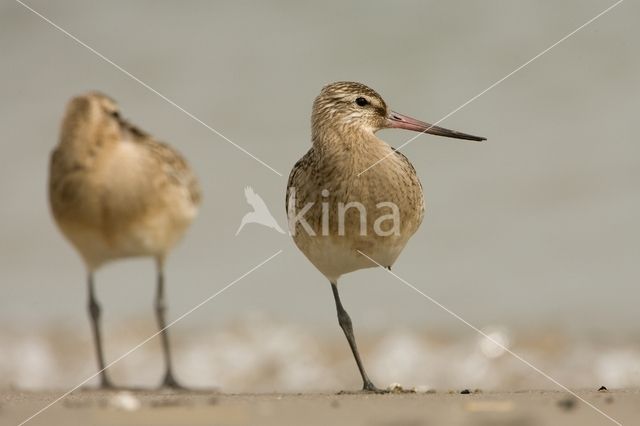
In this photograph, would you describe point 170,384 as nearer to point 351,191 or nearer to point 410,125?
point 351,191

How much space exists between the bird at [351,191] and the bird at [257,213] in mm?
4308

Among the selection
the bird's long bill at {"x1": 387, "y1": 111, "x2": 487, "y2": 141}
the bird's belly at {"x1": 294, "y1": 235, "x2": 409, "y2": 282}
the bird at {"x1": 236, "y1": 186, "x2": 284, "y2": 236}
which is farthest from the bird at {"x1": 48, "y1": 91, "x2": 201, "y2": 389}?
the bird at {"x1": 236, "y1": 186, "x2": 284, "y2": 236}

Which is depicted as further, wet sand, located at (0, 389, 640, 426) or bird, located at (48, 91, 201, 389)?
bird, located at (48, 91, 201, 389)

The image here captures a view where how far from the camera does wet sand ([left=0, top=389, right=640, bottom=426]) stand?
230 inches

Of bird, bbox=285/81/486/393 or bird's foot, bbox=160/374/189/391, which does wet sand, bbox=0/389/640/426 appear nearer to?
bird, bbox=285/81/486/393

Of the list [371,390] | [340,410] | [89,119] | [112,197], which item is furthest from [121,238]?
[340,410]

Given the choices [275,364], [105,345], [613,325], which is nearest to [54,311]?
[105,345]

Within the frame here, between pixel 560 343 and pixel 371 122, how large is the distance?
4.12 meters

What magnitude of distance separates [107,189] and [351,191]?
163 cm

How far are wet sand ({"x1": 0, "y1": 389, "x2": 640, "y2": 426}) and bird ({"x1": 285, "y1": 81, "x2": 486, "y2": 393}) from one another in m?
0.94

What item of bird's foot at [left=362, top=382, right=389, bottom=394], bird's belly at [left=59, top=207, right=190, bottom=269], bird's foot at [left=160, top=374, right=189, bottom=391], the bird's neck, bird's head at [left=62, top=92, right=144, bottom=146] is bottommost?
bird's foot at [left=160, top=374, right=189, bottom=391]

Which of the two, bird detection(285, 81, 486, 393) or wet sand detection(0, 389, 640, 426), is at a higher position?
bird detection(285, 81, 486, 393)

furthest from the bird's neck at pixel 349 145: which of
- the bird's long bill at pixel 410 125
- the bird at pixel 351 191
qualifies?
the bird's long bill at pixel 410 125

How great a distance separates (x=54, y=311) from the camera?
1320cm
